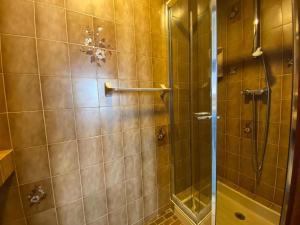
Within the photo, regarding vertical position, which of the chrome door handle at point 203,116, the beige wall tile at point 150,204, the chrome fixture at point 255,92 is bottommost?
the beige wall tile at point 150,204

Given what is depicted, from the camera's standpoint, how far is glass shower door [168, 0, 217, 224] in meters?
1.10

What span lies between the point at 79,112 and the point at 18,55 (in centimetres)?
44

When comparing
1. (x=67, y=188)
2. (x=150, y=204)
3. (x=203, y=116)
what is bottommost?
(x=150, y=204)

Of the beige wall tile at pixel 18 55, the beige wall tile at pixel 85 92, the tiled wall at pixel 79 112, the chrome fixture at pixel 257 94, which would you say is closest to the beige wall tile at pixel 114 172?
the tiled wall at pixel 79 112

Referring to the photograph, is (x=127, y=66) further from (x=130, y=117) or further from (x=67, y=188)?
(x=67, y=188)

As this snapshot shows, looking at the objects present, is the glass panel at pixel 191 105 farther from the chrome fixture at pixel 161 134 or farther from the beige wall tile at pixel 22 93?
the beige wall tile at pixel 22 93

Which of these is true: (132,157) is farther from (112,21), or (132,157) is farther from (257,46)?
(257,46)

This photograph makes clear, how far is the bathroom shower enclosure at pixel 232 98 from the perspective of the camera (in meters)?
1.14

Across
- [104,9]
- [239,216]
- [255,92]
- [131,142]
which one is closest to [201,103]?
[255,92]

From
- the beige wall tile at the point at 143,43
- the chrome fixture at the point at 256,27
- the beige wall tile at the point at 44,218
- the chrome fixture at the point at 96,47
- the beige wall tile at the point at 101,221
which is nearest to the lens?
the beige wall tile at the point at 44,218

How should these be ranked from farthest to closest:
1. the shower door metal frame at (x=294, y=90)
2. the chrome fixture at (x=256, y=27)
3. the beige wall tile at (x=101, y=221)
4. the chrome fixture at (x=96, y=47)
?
the chrome fixture at (x=256, y=27) < the beige wall tile at (x=101, y=221) < the chrome fixture at (x=96, y=47) < the shower door metal frame at (x=294, y=90)

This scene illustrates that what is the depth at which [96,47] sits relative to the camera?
1022mm

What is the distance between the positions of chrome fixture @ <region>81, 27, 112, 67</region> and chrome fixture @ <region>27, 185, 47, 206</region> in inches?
34.9

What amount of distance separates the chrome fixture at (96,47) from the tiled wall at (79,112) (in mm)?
33
